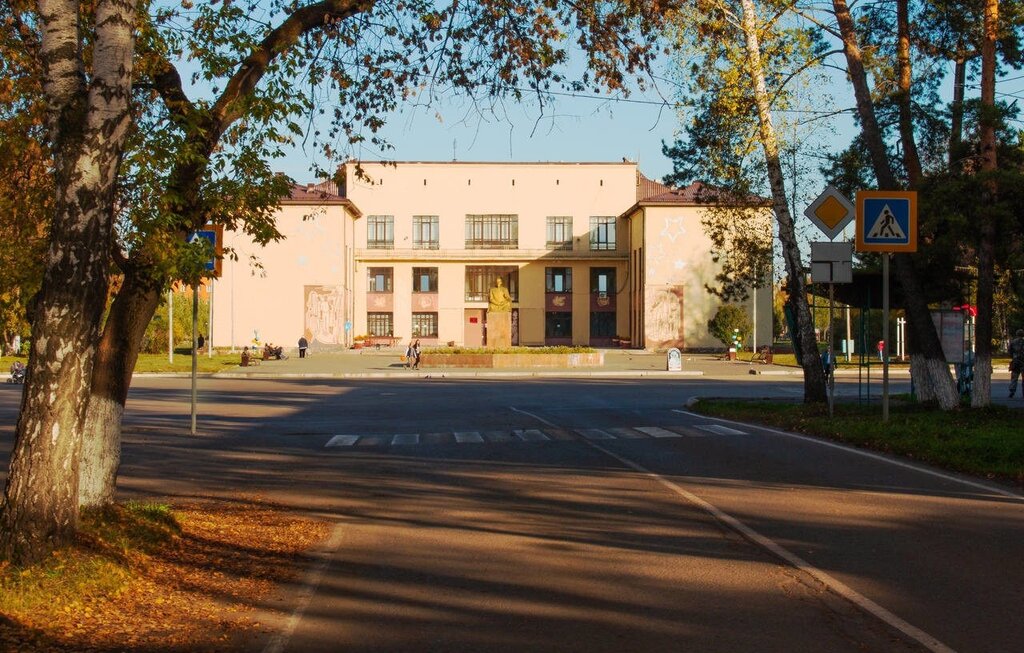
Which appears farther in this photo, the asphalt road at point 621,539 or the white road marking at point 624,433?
the white road marking at point 624,433

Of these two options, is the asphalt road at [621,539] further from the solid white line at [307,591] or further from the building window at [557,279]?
the building window at [557,279]

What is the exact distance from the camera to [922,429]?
15.9m

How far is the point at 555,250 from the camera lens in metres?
85.1

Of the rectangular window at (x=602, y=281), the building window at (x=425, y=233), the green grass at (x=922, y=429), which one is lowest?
the green grass at (x=922, y=429)

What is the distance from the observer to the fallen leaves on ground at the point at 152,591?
19.3ft

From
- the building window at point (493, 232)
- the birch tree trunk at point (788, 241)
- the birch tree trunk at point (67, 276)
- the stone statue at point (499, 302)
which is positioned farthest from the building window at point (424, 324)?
the birch tree trunk at point (67, 276)

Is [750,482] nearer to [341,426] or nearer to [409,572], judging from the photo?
[409,572]

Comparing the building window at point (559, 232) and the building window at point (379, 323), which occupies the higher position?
the building window at point (559, 232)

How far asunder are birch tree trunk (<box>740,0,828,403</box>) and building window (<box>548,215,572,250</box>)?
6253 centimetres

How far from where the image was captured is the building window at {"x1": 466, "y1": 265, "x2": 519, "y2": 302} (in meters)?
85.9

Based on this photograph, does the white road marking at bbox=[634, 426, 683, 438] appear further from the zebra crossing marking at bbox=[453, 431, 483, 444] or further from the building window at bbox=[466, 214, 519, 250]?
the building window at bbox=[466, 214, 519, 250]

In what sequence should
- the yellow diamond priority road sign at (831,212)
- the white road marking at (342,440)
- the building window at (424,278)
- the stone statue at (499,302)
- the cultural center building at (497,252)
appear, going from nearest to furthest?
the yellow diamond priority road sign at (831,212)
the white road marking at (342,440)
the stone statue at (499,302)
the cultural center building at (497,252)
the building window at (424,278)

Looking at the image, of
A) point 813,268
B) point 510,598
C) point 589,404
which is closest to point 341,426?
point 589,404

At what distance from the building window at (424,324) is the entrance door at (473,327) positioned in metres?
2.52
